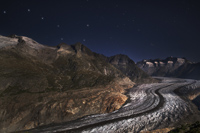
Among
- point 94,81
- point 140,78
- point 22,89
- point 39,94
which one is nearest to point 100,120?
point 39,94

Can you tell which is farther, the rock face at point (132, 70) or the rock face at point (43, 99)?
the rock face at point (132, 70)

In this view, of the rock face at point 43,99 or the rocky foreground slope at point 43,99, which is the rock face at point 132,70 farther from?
the rocky foreground slope at point 43,99

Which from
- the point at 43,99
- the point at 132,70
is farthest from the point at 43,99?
the point at 132,70

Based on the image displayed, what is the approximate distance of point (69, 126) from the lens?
1107 inches

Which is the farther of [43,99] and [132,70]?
[132,70]

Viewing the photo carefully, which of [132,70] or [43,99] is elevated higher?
[132,70]

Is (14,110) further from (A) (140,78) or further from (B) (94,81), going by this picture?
(A) (140,78)

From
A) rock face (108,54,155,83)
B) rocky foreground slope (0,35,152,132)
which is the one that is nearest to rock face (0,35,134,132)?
rocky foreground slope (0,35,152,132)

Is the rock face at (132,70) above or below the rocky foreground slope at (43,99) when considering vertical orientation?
above

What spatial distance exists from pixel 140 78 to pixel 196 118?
110 metres

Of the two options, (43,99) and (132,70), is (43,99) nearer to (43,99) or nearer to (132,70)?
(43,99)

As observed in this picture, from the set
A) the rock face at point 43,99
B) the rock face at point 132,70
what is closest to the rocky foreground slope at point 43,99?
the rock face at point 43,99

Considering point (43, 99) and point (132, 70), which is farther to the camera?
point (132, 70)

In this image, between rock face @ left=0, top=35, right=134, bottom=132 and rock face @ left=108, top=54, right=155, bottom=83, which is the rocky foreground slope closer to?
rock face @ left=0, top=35, right=134, bottom=132
